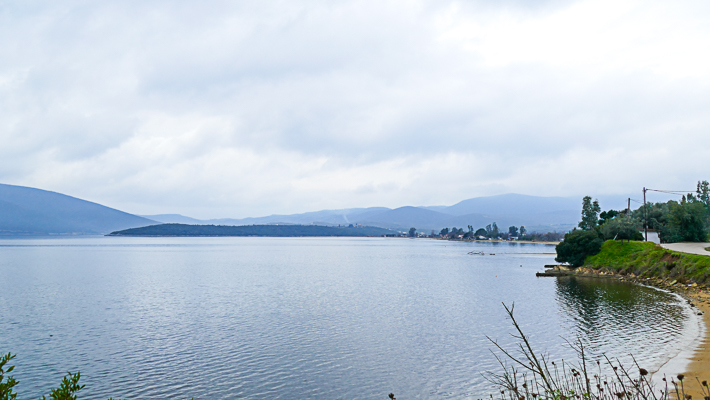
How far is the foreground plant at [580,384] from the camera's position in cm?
746

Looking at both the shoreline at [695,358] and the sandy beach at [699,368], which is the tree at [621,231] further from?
the sandy beach at [699,368]

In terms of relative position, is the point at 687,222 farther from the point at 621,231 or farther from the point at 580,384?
the point at 580,384

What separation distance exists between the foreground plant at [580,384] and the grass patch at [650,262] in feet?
107

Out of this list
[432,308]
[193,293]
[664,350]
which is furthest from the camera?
[193,293]

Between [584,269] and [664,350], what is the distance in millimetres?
50565

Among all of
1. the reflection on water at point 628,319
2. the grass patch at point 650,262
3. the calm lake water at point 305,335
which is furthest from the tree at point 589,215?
the reflection on water at point 628,319

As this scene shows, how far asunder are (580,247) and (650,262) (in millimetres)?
18443

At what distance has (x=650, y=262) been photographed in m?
56.6

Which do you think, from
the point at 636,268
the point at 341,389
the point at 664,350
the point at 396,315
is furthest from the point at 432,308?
the point at 636,268

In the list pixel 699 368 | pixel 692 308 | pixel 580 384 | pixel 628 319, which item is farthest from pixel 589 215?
pixel 580 384

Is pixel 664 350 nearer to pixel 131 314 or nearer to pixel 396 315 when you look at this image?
pixel 396 315

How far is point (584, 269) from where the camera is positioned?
69.1 metres

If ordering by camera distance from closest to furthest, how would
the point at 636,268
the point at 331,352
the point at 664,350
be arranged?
the point at 664,350
the point at 331,352
the point at 636,268

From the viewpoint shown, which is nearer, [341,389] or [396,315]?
[341,389]
